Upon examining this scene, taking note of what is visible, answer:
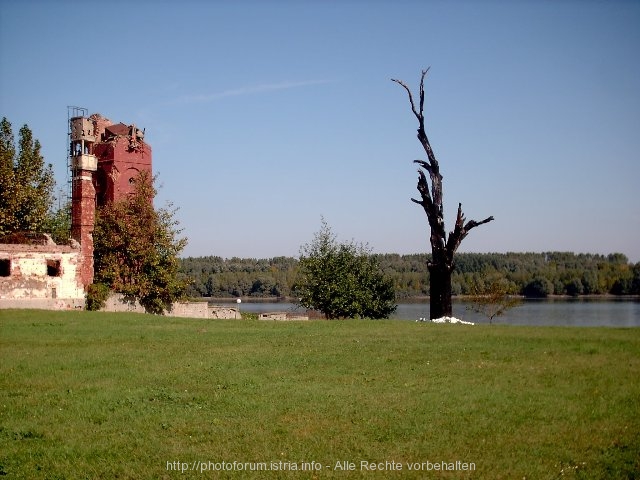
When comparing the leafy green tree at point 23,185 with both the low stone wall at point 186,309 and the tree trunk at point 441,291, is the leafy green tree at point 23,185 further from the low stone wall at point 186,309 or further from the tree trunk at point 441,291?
the tree trunk at point 441,291

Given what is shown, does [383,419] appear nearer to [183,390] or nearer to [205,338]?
[183,390]

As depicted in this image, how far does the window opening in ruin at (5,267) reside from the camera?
36062 mm

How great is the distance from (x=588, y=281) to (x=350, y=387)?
116085 mm

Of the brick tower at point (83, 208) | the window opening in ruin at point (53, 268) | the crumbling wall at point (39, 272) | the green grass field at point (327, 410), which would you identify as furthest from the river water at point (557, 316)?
the green grass field at point (327, 410)

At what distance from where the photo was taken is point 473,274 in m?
118

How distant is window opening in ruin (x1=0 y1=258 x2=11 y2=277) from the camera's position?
3606 centimetres

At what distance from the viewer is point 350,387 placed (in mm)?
12445

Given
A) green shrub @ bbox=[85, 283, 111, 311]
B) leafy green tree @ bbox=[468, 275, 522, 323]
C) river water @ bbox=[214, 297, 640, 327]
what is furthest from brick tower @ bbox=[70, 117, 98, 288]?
leafy green tree @ bbox=[468, 275, 522, 323]

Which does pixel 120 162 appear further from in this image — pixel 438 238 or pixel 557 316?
pixel 557 316

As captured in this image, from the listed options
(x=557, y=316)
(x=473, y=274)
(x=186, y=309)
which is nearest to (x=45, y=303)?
(x=186, y=309)

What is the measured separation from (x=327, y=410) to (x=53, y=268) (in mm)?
32569

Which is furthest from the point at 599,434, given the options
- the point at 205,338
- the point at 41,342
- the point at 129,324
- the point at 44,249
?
the point at 44,249

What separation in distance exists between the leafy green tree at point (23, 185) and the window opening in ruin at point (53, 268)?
4.13 m

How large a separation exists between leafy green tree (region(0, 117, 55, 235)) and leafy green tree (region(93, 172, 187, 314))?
521 cm
